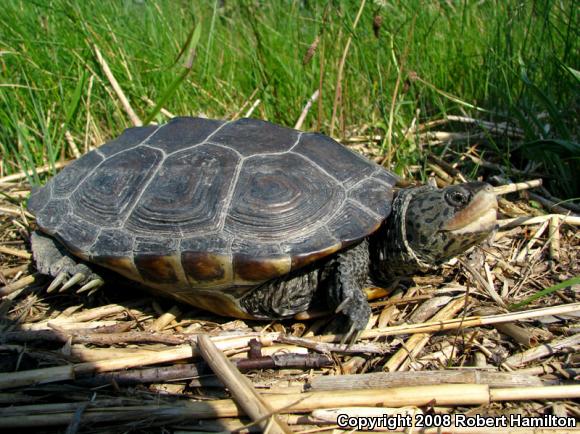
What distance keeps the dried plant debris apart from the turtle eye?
0.37 metres

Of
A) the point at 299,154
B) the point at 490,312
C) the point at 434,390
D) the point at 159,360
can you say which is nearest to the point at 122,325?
the point at 159,360

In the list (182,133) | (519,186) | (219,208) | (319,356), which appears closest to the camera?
(319,356)

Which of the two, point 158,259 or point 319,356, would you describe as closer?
point 319,356

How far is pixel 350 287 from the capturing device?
77.4 inches

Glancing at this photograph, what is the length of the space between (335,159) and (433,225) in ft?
1.94

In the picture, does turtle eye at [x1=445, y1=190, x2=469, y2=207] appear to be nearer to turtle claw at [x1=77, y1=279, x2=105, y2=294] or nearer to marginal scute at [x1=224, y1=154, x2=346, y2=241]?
marginal scute at [x1=224, y1=154, x2=346, y2=241]

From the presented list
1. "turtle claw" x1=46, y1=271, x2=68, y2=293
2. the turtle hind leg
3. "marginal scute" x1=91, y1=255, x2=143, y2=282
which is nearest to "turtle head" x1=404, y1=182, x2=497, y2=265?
"marginal scute" x1=91, y1=255, x2=143, y2=282

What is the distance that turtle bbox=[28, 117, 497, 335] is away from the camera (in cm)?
197

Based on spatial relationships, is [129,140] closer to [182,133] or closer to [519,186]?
[182,133]

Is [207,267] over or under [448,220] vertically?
under

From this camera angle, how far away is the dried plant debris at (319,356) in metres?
1.56

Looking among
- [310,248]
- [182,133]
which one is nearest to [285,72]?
[182,133]

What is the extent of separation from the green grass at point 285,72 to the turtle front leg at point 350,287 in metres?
1.04

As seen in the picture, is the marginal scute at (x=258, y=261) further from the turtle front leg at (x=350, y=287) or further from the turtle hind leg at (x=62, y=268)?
the turtle hind leg at (x=62, y=268)
